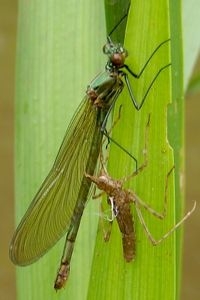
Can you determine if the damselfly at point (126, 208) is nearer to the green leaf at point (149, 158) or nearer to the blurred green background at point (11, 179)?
the green leaf at point (149, 158)

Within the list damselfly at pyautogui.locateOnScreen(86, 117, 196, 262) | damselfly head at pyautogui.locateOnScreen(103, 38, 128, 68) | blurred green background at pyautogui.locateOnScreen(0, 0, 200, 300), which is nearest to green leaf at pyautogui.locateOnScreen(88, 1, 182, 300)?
damselfly at pyautogui.locateOnScreen(86, 117, 196, 262)

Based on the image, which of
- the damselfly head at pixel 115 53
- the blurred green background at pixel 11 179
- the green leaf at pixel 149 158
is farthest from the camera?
the blurred green background at pixel 11 179

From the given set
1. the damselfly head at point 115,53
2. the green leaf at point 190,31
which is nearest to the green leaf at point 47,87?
the damselfly head at point 115,53

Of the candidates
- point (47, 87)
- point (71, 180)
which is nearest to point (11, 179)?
point (71, 180)

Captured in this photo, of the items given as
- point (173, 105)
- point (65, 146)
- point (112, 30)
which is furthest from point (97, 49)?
point (173, 105)

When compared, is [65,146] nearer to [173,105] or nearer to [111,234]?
[111,234]

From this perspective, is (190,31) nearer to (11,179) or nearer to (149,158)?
(149,158)
